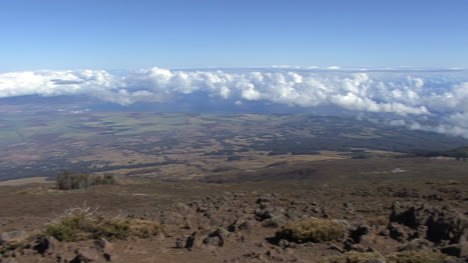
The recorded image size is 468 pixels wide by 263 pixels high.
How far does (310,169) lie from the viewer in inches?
2156

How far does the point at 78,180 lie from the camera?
1067 inches

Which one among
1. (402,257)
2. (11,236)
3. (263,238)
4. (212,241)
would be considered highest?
(402,257)

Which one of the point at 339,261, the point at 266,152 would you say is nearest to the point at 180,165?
the point at 266,152

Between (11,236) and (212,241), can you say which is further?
(11,236)

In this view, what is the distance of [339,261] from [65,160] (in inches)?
4541

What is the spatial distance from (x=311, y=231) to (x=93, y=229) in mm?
5466

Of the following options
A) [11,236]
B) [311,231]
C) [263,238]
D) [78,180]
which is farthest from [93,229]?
[78,180]

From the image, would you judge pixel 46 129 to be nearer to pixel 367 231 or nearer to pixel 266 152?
pixel 266 152

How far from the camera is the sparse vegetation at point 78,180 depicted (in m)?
26.3

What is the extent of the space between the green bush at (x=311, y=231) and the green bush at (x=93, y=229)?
3433 mm

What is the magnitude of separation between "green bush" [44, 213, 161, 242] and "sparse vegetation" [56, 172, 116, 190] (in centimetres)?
1908

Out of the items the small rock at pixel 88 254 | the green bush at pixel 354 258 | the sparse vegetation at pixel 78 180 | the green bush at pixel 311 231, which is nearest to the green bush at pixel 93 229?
the small rock at pixel 88 254

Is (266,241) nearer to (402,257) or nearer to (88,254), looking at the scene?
(402,257)

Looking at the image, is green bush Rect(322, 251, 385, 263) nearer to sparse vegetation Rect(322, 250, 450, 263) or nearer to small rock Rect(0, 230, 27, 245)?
sparse vegetation Rect(322, 250, 450, 263)
